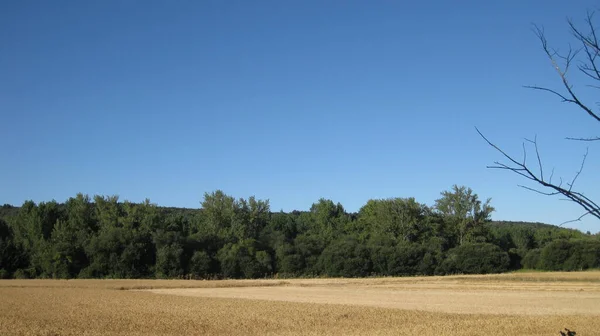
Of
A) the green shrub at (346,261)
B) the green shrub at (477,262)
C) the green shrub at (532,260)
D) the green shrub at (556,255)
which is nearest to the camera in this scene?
the green shrub at (346,261)

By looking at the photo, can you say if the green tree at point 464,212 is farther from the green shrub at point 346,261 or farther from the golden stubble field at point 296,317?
the golden stubble field at point 296,317

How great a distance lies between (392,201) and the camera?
11350cm

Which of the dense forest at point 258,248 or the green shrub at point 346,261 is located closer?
the dense forest at point 258,248

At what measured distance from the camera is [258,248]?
9412cm

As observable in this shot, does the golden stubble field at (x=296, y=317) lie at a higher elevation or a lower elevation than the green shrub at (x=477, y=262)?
lower

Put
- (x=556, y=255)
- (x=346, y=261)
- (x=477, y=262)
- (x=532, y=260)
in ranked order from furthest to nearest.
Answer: (x=532, y=260) < (x=556, y=255) < (x=477, y=262) < (x=346, y=261)

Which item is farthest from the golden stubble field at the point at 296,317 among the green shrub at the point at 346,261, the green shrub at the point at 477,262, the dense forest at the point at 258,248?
the green shrub at the point at 477,262

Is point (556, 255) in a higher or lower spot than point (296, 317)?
higher

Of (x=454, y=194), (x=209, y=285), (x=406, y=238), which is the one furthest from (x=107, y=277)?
(x=454, y=194)

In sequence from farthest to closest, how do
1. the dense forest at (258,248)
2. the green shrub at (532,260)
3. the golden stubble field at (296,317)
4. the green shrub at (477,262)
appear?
1. the green shrub at (532,260)
2. the green shrub at (477,262)
3. the dense forest at (258,248)
4. the golden stubble field at (296,317)

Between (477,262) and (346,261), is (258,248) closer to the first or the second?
(346,261)

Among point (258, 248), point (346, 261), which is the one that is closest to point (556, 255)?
point (346, 261)

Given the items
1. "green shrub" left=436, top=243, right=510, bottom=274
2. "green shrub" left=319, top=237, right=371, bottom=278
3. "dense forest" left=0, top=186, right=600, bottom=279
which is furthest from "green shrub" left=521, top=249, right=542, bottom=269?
"green shrub" left=319, top=237, right=371, bottom=278

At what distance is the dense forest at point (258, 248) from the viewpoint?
84125mm
